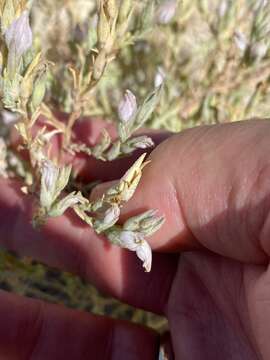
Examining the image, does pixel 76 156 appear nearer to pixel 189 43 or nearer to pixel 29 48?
pixel 29 48

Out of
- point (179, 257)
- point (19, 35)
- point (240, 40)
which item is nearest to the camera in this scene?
point (19, 35)

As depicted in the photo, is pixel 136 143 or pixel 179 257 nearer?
pixel 136 143

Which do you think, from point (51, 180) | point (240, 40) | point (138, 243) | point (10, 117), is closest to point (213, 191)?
point (138, 243)

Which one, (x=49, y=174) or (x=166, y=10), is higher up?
(x=166, y=10)

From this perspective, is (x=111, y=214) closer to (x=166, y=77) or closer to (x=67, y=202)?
(x=67, y=202)

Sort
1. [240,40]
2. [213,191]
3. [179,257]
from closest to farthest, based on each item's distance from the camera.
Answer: [213,191] < [179,257] < [240,40]

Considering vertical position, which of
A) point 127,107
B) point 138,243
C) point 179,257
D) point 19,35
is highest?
point 19,35

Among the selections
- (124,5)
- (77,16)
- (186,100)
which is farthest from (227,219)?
(77,16)
